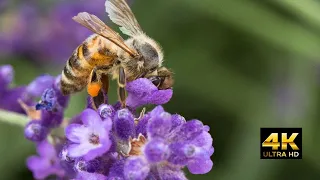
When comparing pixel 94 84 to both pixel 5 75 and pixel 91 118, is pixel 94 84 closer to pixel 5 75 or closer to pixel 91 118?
pixel 91 118

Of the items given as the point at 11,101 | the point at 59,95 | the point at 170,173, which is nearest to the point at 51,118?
the point at 59,95

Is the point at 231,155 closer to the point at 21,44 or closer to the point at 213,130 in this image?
the point at 213,130

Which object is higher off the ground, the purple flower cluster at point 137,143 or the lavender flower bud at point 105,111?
the lavender flower bud at point 105,111

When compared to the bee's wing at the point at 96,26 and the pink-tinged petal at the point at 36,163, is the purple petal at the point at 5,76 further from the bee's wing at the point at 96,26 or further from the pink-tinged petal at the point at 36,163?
the bee's wing at the point at 96,26

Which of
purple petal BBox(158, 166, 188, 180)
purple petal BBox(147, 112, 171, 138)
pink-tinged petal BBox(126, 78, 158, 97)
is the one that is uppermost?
pink-tinged petal BBox(126, 78, 158, 97)

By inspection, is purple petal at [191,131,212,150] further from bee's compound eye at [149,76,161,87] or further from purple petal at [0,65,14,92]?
purple petal at [0,65,14,92]

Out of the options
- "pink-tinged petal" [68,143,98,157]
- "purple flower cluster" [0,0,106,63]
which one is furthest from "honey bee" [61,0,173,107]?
"purple flower cluster" [0,0,106,63]

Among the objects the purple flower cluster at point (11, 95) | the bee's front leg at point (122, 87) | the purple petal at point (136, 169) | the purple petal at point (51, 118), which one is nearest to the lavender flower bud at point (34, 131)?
the purple petal at point (51, 118)
